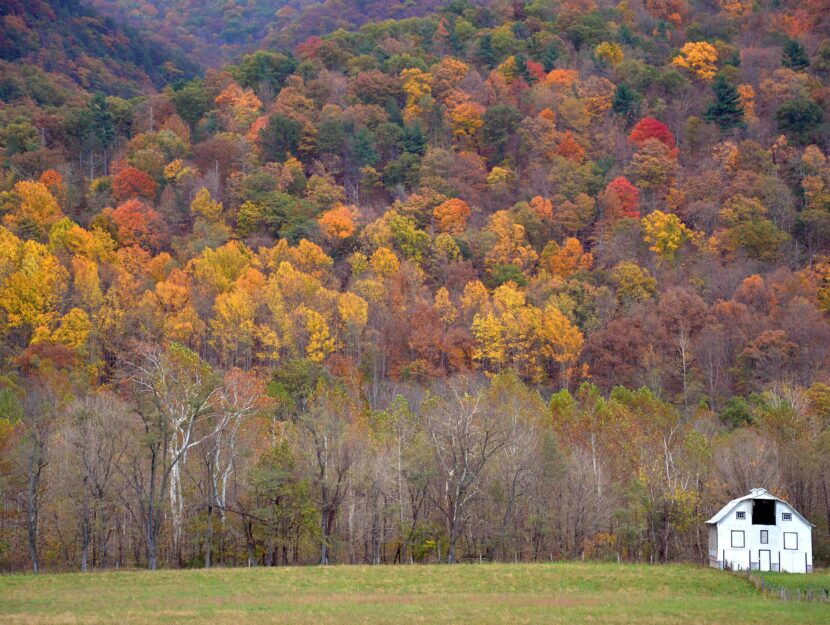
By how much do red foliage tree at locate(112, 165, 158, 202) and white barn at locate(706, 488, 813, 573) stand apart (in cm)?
8855

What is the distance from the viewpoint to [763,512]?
5438 cm

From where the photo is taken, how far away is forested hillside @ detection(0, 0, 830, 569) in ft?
197

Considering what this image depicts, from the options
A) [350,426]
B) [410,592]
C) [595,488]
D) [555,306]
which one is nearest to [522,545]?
[595,488]

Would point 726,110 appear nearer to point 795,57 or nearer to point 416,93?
point 795,57

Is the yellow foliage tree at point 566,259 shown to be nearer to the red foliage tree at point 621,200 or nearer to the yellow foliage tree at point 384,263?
the red foliage tree at point 621,200

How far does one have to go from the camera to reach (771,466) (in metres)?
63.4

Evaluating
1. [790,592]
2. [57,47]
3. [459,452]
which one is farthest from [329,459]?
[57,47]

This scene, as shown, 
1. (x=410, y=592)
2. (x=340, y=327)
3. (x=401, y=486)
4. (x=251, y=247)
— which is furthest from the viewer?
(x=251, y=247)

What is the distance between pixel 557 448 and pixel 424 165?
7248 cm

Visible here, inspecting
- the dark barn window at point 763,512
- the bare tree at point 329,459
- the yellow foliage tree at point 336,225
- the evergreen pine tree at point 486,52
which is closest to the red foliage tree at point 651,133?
the evergreen pine tree at point 486,52

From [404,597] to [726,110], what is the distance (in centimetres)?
10411

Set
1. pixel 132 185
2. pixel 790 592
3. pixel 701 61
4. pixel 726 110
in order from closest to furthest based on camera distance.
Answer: pixel 790 592
pixel 132 185
pixel 726 110
pixel 701 61

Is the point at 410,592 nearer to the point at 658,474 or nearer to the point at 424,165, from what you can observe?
the point at 658,474

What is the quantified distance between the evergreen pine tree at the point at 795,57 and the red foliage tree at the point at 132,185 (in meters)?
83.9
